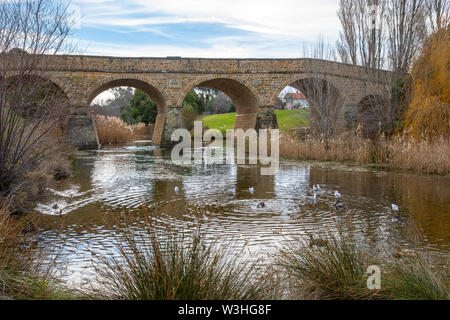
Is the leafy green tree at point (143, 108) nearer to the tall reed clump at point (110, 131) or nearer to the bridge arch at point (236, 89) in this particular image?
the tall reed clump at point (110, 131)

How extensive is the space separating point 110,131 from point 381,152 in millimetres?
20152

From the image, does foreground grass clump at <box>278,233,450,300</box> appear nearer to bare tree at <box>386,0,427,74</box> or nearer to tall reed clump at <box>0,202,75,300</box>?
tall reed clump at <box>0,202,75,300</box>

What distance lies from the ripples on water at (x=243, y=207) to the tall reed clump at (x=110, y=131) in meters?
16.5

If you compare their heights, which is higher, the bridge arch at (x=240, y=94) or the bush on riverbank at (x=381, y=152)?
the bridge arch at (x=240, y=94)

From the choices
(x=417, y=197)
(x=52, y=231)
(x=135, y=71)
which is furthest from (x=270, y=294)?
(x=135, y=71)

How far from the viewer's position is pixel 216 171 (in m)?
13.4

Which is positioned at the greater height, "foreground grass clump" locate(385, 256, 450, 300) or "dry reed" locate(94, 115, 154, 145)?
"dry reed" locate(94, 115, 154, 145)

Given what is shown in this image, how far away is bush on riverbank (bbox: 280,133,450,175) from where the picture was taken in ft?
38.2

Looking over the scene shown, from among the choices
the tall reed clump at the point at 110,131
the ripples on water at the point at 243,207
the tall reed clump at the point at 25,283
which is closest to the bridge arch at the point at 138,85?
the tall reed clump at the point at 110,131

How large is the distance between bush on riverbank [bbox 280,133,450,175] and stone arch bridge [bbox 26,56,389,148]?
23.2 ft

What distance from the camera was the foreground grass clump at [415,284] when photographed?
314 centimetres

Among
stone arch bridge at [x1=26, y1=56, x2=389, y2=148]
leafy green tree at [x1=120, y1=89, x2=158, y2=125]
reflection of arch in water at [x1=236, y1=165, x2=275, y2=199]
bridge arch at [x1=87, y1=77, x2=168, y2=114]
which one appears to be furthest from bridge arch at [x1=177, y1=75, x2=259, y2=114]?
reflection of arch in water at [x1=236, y1=165, x2=275, y2=199]

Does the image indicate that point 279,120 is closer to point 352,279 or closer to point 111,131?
point 111,131

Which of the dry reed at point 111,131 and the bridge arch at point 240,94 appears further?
the dry reed at point 111,131
